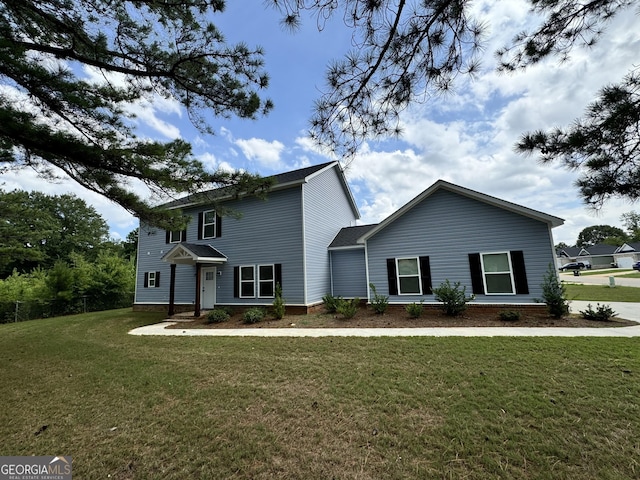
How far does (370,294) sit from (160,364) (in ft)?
26.2

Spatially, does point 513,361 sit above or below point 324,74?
below

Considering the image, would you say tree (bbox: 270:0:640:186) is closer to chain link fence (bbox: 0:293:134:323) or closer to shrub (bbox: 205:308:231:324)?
shrub (bbox: 205:308:231:324)

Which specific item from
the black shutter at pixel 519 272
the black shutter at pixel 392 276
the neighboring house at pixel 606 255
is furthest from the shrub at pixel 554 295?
the neighboring house at pixel 606 255

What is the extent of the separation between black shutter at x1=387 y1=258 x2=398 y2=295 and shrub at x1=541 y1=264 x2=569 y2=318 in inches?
184

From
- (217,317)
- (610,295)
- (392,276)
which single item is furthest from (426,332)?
(610,295)

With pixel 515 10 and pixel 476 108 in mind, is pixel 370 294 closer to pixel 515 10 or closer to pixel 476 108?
pixel 476 108

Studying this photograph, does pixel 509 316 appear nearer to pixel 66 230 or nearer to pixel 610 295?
pixel 610 295

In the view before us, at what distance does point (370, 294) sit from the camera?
11500mm

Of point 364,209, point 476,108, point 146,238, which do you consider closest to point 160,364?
point 476,108

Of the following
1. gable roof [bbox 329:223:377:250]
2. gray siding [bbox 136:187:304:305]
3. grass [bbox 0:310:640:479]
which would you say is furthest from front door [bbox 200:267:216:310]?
grass [bbox 0:310:640:479]

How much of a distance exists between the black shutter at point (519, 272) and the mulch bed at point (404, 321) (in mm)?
826

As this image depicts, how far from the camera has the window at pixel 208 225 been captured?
13898 mm

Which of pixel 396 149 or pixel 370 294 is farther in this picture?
pixel 370 294

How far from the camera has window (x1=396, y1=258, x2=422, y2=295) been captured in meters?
10.8
